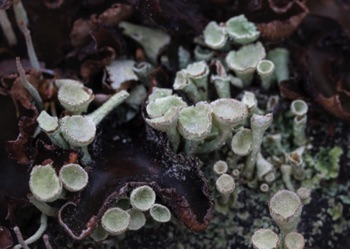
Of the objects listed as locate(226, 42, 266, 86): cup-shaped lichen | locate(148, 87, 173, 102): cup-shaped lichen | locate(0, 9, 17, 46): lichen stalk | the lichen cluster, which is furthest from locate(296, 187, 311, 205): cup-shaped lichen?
locate(0, 9, 17, 46): lichen stalk

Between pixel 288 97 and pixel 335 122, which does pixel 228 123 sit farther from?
pixel 335 122

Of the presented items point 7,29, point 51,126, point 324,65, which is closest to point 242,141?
point 324,65

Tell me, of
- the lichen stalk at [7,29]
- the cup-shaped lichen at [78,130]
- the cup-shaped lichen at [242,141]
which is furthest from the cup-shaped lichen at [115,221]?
the lichen stalk at [7,29]

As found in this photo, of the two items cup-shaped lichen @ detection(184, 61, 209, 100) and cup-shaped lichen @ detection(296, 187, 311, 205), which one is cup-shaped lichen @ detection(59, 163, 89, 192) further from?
cup-shaped lichen @ detection(296, 187, 311, 205)

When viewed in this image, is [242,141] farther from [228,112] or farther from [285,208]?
[285,208]

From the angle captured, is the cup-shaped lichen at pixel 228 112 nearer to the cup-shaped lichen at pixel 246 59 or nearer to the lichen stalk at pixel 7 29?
the cup-shaped lichen at pixel 246 59

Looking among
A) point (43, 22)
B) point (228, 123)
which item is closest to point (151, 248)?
point (228, 123)
